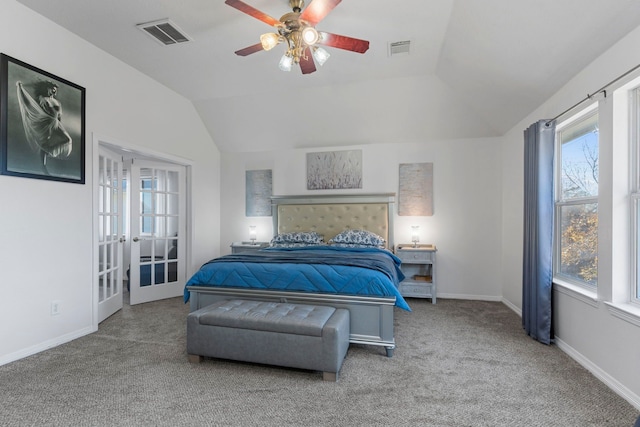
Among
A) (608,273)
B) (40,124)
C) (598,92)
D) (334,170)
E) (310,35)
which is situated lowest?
(608,273)

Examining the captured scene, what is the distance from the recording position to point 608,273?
2.33m

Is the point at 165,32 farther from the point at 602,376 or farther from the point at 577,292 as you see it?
the point at 602,376

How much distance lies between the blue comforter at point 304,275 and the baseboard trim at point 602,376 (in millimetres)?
1393

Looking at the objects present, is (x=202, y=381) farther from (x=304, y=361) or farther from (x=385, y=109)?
(x=385, y=109)

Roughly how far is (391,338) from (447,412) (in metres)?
0.79

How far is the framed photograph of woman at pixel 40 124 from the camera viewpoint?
2.60m

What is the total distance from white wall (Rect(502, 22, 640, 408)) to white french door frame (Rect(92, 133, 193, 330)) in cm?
452

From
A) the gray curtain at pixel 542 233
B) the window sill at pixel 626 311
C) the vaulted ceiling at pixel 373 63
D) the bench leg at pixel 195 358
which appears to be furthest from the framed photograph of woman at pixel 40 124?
the window sill at pixel 626 311

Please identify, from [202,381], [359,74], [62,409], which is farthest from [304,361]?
[359,74]

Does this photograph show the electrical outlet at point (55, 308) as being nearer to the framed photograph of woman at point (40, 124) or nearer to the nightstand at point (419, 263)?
the framed photograph of woman at point (40, 124)

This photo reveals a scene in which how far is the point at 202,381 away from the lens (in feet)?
7.57

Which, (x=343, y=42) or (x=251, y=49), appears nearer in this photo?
(x=343, y=42)

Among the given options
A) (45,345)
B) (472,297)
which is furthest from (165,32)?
(472,297)

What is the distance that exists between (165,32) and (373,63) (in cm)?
219
